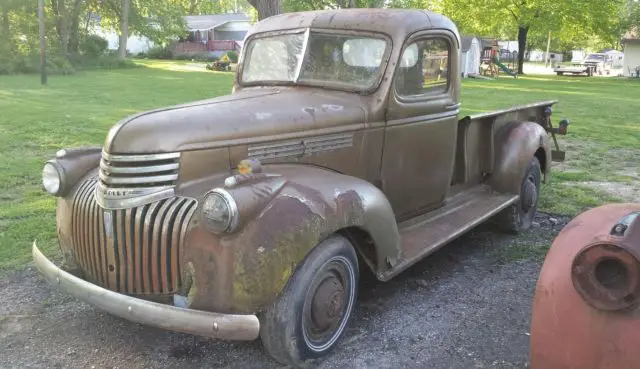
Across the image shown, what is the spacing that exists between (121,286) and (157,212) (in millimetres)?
455

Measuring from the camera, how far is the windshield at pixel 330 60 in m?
4.09

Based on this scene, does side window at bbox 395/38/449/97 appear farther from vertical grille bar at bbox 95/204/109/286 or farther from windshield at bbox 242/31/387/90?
vertical grille bar at bbox 95/204/109/286

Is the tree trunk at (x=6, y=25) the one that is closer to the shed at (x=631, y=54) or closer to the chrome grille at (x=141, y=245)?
the chrome grille at (x=141, y=245)

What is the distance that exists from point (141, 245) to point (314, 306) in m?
0.95

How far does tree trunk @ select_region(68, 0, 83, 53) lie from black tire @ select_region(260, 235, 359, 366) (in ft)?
109

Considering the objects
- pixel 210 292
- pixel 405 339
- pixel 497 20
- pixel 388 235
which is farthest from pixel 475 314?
pixel 497 20

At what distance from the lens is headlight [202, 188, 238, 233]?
2.74 metres

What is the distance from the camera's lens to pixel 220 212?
274 cm

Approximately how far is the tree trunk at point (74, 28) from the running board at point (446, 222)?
3175 centimetres

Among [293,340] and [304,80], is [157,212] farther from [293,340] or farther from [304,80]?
[304,80]

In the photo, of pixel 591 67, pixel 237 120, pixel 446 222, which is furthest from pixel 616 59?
pixel 237 120

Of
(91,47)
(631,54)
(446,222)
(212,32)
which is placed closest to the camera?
(446,222)

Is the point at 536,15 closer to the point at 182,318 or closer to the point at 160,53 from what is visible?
the point at 160,53

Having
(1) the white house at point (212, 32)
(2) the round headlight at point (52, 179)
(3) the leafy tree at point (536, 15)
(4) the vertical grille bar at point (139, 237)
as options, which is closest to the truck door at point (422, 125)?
(4) the vertical grille bar at point (139, 237)
